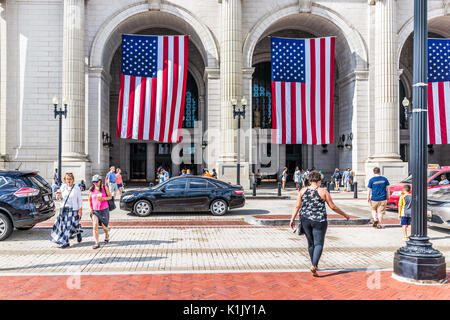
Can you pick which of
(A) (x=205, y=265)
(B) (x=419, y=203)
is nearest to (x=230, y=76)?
(A) (x=205, y=265)

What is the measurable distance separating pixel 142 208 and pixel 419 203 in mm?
9527

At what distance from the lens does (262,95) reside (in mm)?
32188

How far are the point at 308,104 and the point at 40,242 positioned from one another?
18.2 meters

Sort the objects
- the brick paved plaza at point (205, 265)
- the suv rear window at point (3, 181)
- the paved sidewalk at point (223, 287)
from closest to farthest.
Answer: the paved sidewalk at point (223, 287)
the brick paved plaza at point (205, 265)
the suv rear window at point (3, 181)

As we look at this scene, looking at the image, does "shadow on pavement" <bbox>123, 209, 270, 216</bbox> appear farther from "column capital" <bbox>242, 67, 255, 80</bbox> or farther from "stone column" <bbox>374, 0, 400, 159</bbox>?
"stone column" <bbox>374, 0, 400, 159</bbox>

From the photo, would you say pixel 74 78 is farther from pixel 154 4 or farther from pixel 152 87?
pixel 154 4

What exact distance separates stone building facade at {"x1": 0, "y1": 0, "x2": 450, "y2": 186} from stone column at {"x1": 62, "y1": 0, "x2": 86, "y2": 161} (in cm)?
6

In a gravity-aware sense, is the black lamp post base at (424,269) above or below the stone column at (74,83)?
below

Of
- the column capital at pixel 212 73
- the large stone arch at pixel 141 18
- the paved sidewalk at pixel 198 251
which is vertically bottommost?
the paved sidewalk at pixel 198 251

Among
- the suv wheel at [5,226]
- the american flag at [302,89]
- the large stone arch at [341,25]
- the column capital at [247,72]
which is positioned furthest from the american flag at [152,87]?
the suv wheel at [5,226]

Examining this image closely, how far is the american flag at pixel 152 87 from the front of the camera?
72.8ft

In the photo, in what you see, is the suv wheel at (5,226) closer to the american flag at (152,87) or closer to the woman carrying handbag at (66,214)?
the woman carrying handbag at (66,214)

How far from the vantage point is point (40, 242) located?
8.69 m
